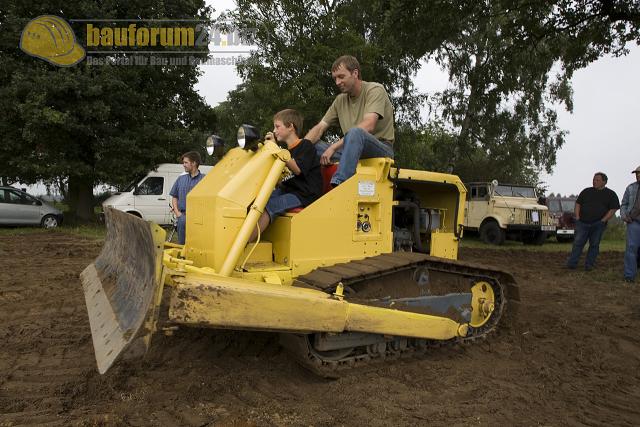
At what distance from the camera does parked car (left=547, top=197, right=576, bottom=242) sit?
57.9 feet

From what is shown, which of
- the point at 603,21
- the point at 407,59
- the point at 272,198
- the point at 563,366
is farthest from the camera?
the point at 407,59

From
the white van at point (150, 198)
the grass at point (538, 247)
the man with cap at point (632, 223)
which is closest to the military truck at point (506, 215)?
the grass at point (538, 247)

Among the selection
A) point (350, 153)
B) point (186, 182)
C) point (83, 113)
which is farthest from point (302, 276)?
point (83, 113)

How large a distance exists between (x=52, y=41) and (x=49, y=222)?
21.0ft

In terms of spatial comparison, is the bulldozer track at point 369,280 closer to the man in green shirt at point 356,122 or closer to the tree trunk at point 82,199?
the man in green shirt at point 356,122

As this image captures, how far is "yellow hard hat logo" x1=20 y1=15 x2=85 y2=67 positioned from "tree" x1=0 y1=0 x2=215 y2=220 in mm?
258

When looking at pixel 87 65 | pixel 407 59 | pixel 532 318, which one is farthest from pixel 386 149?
pixel 407 59

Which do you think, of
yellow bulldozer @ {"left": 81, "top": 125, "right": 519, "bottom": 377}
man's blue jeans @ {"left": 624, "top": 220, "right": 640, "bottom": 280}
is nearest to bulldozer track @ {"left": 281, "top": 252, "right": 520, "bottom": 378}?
yellow bulldozer @ {"left": 81, "top": 125, "right": 519, "bottom": 377}

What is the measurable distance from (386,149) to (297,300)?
1.84 m

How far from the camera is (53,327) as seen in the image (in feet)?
16.1

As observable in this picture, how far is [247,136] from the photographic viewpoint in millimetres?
3818

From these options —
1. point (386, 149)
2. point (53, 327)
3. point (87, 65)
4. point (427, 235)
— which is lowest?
point (53, 327)

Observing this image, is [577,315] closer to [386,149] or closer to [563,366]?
[563,366]

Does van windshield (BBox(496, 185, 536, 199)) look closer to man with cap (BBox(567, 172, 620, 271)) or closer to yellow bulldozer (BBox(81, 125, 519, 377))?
man with cap (BBox(567, 172, 620, 271))
